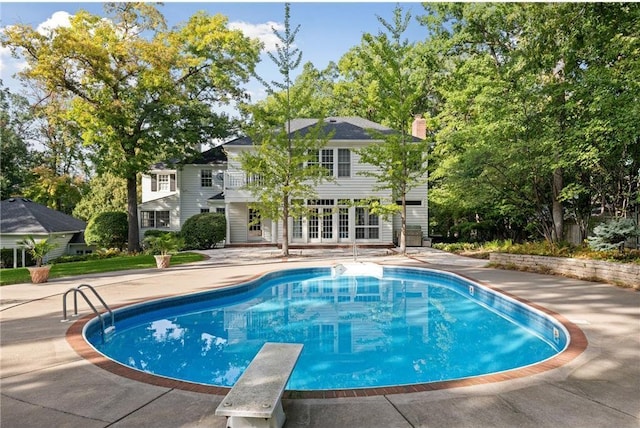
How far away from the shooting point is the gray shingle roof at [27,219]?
758 inches

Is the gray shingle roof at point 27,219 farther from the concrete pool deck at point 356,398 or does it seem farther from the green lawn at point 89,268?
the concrete pool deck at point 356,398

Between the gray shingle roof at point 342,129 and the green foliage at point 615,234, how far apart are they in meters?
12.2

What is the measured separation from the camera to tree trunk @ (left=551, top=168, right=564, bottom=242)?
14.8 metres

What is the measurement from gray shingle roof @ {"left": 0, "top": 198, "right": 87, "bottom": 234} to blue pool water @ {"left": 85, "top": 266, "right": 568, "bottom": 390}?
1496cm

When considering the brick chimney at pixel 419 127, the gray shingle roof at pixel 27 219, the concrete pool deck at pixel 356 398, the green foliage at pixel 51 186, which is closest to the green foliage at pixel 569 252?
the concrete pool deck at pixel 356 398

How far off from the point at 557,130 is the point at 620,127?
104 inches

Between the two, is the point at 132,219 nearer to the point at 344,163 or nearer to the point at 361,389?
the point at 344,163

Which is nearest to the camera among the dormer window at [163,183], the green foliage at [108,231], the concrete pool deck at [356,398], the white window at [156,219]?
the concrete pool deck at [356,398]

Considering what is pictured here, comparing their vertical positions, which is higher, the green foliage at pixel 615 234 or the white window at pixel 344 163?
the white window at pixel 344 163

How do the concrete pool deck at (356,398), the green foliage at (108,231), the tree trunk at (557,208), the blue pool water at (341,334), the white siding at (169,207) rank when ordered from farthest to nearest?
the white siding at (169,207) < the green foliage at (108,231) < the tree trunk at (557,208) < the blue pool water at (341,334) < the concrete pool deck at (356,398)

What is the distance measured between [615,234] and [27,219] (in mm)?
25830

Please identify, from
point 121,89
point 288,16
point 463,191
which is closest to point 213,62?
point 121,89

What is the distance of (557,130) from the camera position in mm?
13273

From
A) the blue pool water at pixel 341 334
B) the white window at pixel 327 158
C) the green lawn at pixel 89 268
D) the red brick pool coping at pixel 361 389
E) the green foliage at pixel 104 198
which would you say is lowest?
the blue pool water at pixel 341 334
